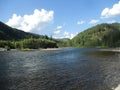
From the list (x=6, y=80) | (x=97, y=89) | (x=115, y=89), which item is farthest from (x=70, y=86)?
(x=6, y=80)

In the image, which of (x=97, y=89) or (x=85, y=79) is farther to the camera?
(x=85, y=79)

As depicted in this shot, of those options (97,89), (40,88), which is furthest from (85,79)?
(40,88)

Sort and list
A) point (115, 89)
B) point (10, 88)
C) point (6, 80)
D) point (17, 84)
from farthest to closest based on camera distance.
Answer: point (6, 80)
point (17, 84)
point (10, 88)
point (115, 89)

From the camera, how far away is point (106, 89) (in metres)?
39.7

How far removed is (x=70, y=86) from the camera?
43000 mm

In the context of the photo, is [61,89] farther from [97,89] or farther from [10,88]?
[10,88]

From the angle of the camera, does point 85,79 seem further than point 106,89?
Yes

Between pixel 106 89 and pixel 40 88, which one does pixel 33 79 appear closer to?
pixel 40 88

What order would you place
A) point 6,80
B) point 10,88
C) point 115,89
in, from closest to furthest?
point 115,89 < point 10,88 < point 6,80

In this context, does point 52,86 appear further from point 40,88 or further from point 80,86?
point 80,86

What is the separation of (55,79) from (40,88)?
9760 mm

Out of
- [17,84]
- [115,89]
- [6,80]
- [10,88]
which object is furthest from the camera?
[6,80]

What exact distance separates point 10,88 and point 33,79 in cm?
974

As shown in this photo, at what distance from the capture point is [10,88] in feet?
134
